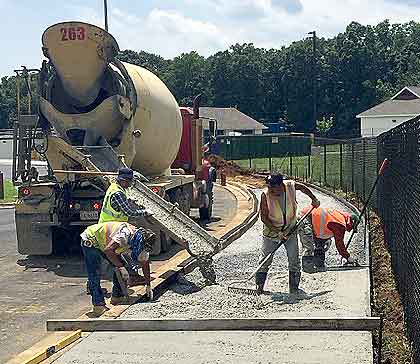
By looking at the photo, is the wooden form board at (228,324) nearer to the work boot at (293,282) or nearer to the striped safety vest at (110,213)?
the striped safety vest at (110,213)

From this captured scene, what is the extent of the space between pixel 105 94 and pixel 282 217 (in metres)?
5.04

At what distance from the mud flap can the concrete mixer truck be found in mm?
18

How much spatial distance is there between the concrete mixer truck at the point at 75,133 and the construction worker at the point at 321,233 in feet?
9.62

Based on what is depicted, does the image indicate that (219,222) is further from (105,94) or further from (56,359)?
(56,359)

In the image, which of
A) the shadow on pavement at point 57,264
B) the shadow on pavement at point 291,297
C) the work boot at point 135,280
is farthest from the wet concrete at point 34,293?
the shadow on pavement at point 291,297

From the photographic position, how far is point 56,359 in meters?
7.60

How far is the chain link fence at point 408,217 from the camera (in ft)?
24.1

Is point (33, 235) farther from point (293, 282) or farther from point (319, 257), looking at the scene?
point (293, 282)

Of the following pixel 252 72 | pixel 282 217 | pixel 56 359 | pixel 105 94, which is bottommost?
pixel 56 359

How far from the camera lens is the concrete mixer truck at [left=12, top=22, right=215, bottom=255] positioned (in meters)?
13.5

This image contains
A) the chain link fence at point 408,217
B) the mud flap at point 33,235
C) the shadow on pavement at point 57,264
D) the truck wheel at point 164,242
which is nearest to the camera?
the chain link fence at point 408,217

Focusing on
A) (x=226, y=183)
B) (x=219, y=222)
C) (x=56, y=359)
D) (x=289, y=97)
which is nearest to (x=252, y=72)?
(x=289, y=97)

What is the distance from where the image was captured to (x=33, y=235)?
46.9ft

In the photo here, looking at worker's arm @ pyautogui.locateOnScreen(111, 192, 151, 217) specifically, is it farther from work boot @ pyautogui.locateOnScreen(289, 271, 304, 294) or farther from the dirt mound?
the dirt mound
